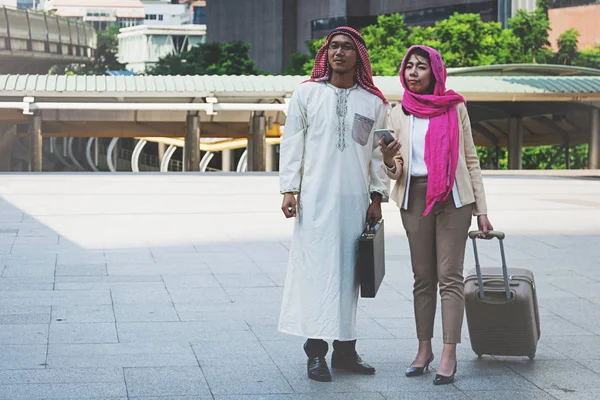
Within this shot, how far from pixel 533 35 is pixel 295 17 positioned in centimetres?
3637

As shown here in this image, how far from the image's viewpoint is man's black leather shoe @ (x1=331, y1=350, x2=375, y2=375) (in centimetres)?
540

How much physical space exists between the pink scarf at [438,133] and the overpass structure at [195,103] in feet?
87.5

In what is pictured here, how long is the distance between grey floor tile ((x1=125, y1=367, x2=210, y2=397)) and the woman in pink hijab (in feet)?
3.51

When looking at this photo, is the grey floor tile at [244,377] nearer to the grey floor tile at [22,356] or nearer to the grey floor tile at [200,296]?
the grey floor tile at [22,356]

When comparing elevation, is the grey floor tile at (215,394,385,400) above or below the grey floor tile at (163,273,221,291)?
above

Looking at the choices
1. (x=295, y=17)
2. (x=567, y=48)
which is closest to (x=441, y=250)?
(x=567, y=48)

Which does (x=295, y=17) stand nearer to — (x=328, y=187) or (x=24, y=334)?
(x=24, y=334)

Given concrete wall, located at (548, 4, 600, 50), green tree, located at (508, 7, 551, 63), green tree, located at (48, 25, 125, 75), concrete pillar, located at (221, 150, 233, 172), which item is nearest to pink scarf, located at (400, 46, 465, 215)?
green tree, located at (508, 7, 551, 63)

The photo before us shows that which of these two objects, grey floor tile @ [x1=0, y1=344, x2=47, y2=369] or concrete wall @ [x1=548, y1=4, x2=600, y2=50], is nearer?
grey floor tile @ [x1=0, y1=344, x2=47, y2=369]

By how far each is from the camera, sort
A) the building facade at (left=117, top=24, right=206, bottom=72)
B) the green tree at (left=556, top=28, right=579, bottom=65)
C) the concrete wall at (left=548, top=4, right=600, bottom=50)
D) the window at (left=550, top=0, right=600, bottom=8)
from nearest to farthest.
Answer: the green tree at (left=556, top=28, right=579, bottom=65)
the concrete wall at (left=548, top=4, right=600, bottom=50)
the window at (left=550, top=0, right=600, bottom=8)
the building facade at (left=117, top=24, right=206, bottom=72)

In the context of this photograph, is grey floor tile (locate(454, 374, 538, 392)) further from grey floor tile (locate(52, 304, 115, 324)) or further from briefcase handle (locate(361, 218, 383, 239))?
grey floor tile (locate(52, 304, 115, 324))

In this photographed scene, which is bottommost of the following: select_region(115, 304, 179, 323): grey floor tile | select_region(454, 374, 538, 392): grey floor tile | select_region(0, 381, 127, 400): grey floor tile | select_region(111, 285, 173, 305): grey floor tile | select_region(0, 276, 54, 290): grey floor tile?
select_region(0, 276, 54, 290): grey floor tile

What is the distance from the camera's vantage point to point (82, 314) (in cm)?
697

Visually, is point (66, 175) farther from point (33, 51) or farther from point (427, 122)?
point (33, 51)
